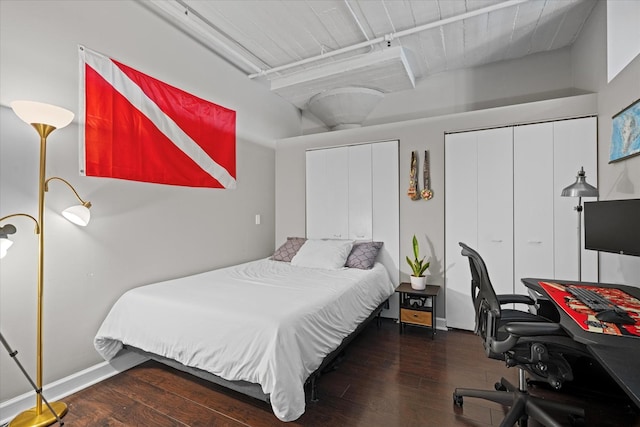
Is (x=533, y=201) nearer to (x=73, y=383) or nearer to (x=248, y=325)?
(x=248, y=325)

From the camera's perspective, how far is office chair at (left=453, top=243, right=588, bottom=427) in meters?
1.46

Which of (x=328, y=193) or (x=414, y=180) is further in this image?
(x=328, y=193)

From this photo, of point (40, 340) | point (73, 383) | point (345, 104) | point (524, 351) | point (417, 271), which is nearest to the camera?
point (524, 351)

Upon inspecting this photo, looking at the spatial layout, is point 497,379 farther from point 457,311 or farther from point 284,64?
point 284,64

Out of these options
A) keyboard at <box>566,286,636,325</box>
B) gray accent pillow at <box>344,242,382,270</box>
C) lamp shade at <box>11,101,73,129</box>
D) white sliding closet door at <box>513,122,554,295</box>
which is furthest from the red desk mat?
lamp shade at <box>11,101,73,129</box>

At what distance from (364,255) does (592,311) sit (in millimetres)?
2086

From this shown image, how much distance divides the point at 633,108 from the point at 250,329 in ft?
9.72

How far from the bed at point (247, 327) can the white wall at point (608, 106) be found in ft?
6.81

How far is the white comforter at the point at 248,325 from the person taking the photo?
165 cm

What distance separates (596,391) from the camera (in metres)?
2.00

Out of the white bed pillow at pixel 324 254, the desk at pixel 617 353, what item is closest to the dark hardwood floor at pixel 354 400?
the desk at pixel 617 353

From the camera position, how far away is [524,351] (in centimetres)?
162

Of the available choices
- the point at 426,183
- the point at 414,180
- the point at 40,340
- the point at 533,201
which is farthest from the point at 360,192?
the point at 40,340

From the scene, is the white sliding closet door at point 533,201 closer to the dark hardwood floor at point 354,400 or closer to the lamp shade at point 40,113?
the dark hardwood floor at point 354,400
